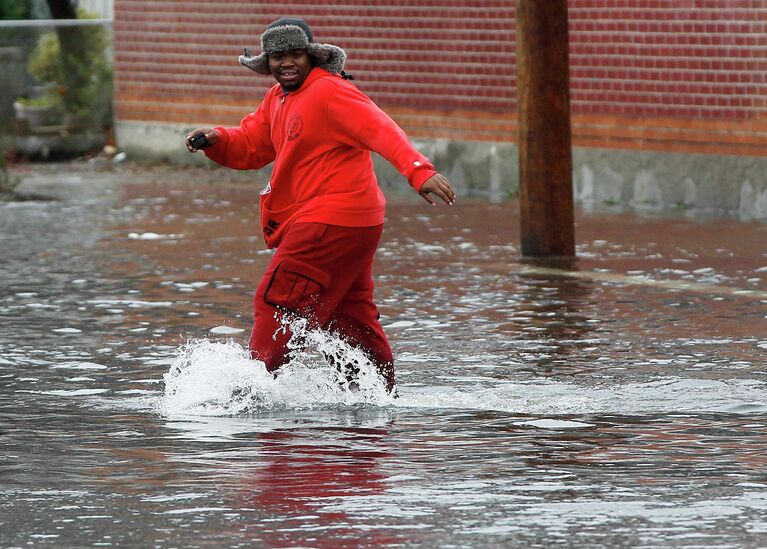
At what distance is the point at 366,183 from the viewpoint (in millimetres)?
8109

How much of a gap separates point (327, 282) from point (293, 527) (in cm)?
216

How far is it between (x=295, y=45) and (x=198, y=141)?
61cm

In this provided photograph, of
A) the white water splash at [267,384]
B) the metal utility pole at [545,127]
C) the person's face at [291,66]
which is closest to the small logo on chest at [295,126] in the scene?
the person's face at [291,66]

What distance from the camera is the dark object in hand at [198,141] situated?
27.1ft

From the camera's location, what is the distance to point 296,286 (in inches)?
314

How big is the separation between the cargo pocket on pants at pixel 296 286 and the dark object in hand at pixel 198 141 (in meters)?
0.68

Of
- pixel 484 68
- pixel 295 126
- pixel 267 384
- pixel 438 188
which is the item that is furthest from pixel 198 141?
pixel 484 68

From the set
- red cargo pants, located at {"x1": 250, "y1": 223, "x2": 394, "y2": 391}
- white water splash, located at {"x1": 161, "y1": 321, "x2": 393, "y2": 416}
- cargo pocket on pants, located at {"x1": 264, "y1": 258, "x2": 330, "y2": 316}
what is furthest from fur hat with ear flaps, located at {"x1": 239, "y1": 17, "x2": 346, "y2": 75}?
white water splash, located at {"x1": 161, "y1": 321, "x2": 393, "y2": 416}

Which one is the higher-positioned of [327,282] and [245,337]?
[327,282]

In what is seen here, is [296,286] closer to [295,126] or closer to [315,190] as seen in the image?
[315,190]

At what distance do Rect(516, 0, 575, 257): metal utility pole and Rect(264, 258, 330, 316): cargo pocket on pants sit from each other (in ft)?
19.0

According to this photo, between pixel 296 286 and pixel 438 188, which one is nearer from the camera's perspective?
pixel 438 188

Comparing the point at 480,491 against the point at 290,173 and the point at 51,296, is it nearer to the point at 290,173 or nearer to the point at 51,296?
the point at 290,173

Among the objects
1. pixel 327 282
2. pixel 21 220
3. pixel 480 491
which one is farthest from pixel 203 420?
pixel 21 220
